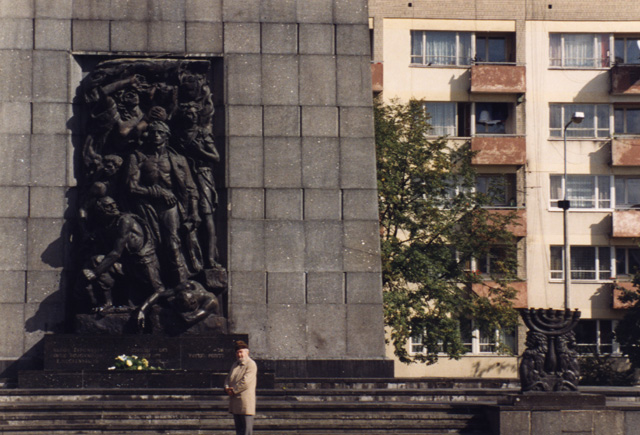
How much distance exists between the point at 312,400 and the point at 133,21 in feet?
29.4

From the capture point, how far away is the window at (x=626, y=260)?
5816 centimetres

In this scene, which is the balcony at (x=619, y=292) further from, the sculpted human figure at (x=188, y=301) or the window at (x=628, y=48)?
the sculpted human figure at (x=188, y=301)

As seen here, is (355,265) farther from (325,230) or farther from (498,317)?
(498,317)

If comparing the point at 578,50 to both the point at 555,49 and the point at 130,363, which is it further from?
the point at 130,363

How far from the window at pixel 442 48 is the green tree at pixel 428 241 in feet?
27.4

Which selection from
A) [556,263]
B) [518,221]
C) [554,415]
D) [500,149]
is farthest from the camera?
[556,263]

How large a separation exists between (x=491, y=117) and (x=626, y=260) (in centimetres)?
871

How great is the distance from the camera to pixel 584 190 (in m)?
58.4

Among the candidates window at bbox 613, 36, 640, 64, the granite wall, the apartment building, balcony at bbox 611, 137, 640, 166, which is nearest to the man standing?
the granite wall

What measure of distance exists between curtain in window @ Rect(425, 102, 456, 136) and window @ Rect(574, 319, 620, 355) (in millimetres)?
10164

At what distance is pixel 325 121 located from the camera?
27.4 meters

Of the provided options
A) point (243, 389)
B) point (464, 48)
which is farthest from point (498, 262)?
point (243, 389)

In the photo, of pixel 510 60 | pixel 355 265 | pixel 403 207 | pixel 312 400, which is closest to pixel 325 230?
pixel 355 265

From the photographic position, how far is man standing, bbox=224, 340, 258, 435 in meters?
20.0
